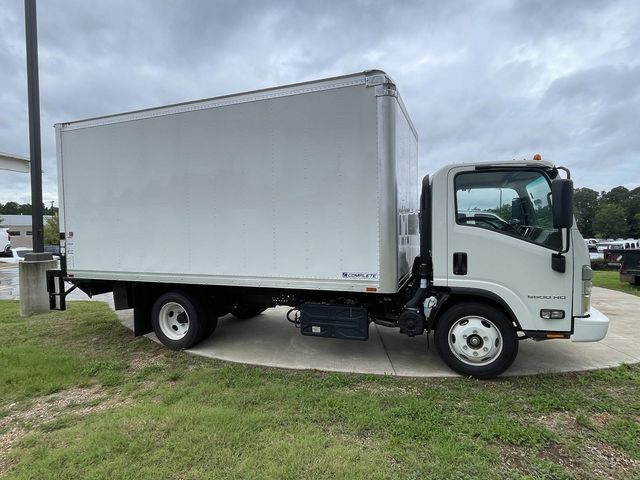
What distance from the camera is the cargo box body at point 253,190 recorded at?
4414mm

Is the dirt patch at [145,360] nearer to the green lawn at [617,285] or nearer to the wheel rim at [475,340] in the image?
the wheel rim at [475,340]

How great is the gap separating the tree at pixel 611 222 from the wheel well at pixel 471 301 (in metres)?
81.9

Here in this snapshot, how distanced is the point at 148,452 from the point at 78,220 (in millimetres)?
4409

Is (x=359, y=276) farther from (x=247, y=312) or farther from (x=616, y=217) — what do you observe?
(x=616, y=217)

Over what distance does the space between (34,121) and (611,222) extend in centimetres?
8594

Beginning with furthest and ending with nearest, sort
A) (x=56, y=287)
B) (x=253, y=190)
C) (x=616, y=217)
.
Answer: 1. (x=616, y=217)
2. (x=56, y=287)
3. (x=253, y=190)

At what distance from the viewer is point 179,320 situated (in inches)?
233

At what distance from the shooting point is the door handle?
175 inches

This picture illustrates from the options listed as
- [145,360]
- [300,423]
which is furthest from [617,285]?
[145,360]

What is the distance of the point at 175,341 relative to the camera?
18.9 ft

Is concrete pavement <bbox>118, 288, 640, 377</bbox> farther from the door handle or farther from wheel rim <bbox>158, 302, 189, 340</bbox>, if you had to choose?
the door handle

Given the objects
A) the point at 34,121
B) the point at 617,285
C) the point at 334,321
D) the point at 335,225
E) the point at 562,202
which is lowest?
the point at 617,285

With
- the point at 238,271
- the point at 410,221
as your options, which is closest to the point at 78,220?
the point at 238,271

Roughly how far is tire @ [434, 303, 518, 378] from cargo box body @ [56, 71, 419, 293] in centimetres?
78
